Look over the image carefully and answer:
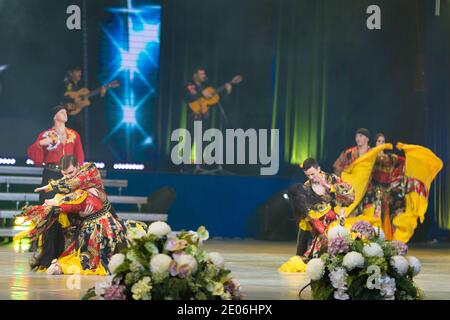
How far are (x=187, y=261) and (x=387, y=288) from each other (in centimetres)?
123

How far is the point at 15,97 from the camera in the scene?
1426 centimetres

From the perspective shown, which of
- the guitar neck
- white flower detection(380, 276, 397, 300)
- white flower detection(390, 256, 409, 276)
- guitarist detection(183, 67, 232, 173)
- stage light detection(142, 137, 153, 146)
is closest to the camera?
white flower detection(380, 276, 397, 300)

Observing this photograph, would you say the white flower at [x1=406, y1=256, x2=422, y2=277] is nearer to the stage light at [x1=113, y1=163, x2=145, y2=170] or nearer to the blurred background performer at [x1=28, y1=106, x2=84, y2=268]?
the blurred background performer at [x1=28, y1=106, x2=84, y2=268]

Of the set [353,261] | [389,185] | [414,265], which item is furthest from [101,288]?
[389,185]

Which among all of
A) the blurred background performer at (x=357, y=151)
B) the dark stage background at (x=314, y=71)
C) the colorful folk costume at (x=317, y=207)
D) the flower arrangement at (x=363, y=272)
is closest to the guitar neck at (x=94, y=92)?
the dark stage background at (x=314, y=71)

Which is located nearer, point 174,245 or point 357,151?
point 174,245

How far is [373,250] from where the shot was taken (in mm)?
6098

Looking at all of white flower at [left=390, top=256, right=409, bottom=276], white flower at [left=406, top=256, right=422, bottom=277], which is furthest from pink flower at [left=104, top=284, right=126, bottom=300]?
white flower at [left=406, top=256, right=422, bottom=277]

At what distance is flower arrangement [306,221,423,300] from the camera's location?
19.7 ft

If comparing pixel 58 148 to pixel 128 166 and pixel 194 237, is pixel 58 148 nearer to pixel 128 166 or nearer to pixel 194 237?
pixel 128 166

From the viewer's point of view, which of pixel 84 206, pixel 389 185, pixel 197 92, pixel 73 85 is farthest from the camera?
pixel 197 92

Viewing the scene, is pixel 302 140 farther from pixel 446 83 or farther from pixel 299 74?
pixel 446 83

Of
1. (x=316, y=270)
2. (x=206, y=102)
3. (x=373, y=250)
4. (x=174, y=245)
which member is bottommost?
(x=316, y=270)

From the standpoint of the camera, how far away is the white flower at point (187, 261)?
17.6 ft
